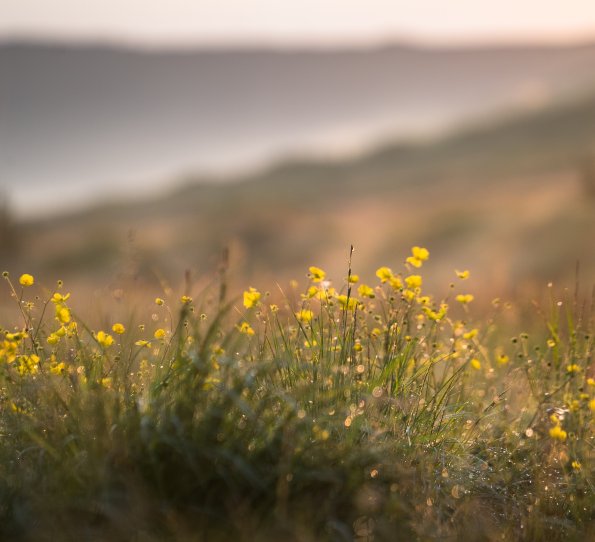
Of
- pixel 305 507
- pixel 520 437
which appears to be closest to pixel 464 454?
pixel 520 437

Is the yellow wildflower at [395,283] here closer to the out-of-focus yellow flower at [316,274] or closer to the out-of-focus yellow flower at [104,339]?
the out-of-focus yellow flower at [316,274]

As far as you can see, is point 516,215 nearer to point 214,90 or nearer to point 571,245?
point 571,245

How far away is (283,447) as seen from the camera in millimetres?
3014

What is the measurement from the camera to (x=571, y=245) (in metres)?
16.2

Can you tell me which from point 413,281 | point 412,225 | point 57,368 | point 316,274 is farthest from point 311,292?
point 412,225

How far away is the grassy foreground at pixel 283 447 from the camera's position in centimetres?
292

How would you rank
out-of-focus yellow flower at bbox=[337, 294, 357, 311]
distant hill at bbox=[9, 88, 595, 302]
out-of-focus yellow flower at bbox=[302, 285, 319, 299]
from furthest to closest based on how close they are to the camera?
distant hill at bbox=[9, 88, 595, 302], out-of-focus yellow flower at bbox=[302, 285, 319, 299], out-of-focus yellow flower at bbox=[337, 294, 357, 311]

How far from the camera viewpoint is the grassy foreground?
2.92 metres

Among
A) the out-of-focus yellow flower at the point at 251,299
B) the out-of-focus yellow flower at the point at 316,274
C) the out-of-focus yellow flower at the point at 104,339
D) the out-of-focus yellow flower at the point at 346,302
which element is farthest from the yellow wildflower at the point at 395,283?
the out-of-focus yellow flower at the point at 104,339

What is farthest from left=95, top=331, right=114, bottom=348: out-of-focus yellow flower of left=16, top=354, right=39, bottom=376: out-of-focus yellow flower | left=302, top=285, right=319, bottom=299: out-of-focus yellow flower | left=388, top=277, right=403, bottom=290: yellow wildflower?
left=388, top=277, right=403, bottom=290: yellow wildflower

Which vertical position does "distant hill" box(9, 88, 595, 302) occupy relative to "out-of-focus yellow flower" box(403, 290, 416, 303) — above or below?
above

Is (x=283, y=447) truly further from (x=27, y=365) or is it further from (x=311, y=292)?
(x=27, y=365)

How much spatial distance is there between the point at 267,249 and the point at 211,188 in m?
32.0

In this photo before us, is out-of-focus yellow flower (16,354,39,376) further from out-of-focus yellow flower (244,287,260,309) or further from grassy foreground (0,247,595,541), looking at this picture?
out-of-focus yellow flower (244,287,260,309)
